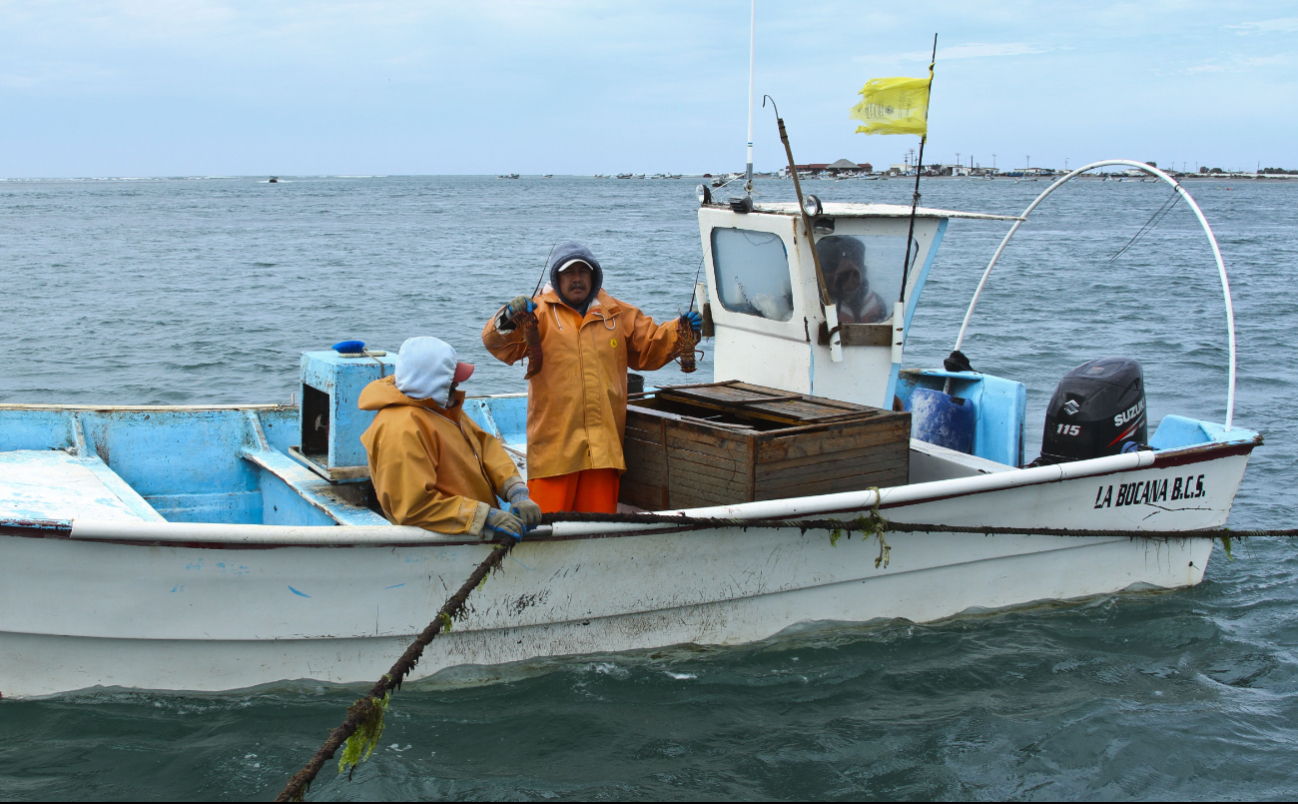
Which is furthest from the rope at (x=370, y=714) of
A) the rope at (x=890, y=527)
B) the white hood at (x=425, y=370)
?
the white hood at (x=425, y=370)

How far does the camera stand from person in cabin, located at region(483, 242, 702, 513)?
5.29 metres

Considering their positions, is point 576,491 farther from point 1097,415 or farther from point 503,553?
point 1097,415

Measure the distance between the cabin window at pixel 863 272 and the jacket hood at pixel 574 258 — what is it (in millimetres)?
1808

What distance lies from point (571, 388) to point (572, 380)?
0.04 metres

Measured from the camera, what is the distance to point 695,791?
185 inches

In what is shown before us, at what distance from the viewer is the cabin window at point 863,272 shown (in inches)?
262

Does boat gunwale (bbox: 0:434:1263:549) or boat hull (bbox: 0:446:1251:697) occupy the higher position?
boat gunwale (bbox: 0:434:1263:549)

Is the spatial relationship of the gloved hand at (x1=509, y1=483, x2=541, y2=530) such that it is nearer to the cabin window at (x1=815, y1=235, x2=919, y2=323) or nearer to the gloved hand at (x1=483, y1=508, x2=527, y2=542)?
the gloved hand at (x1=483, y1=508, x2=527, y2=542)

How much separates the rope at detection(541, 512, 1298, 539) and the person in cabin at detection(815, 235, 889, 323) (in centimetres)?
155

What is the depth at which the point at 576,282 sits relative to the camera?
17.4ft

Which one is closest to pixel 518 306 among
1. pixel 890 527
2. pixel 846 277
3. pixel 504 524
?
pixel 504 524

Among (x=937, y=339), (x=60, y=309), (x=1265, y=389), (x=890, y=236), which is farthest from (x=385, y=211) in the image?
(x=890, y=236)

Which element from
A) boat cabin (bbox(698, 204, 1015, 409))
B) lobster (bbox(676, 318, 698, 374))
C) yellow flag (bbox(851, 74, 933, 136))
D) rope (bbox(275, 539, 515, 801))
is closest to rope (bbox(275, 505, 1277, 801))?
rope (bbox(275, 539, 515, 801))

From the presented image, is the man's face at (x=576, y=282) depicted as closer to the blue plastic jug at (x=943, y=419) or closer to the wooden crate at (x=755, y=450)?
the wooden crate at (x=755, y=450)
